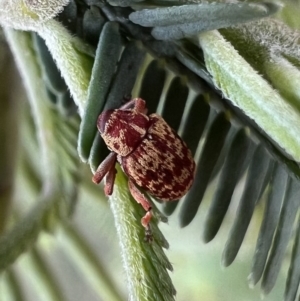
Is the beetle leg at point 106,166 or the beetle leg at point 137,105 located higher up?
the beetle leg at point 137,105

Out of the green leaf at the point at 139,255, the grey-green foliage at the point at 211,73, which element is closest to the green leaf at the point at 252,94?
the grey-green foliage at the point at 211,73

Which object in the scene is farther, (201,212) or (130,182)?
(201,212)

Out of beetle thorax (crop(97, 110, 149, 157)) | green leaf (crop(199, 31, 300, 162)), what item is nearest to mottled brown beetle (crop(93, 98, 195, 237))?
beetle thorax (crop(97, 110, 149, 157))

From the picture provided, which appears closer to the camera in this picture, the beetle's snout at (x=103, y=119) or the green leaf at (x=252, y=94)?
the green leaf at (x=252, y=94)

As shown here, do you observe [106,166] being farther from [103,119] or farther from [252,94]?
[252,94]

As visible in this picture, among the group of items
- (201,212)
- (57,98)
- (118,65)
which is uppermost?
(118,65)

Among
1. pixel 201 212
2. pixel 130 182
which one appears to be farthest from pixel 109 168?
pixel 201 212

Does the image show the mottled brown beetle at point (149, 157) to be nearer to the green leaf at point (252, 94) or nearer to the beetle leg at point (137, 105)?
the beetle leg at point (137, 105)

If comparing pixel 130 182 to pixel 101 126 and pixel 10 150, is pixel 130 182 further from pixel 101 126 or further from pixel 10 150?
pixel 10 150
